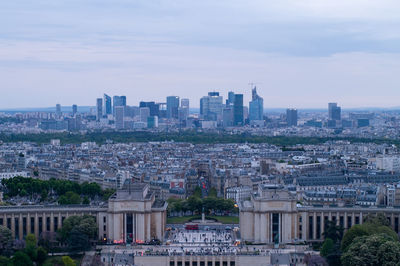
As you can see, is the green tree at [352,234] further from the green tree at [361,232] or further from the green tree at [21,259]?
the green tree at [21,259]

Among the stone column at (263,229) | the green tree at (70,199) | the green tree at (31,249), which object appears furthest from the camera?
the green tree at (70,199)

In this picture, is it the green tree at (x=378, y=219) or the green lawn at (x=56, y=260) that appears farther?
the green tree at (x=378, y=219)

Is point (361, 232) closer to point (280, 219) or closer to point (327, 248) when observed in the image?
point (327, 248)

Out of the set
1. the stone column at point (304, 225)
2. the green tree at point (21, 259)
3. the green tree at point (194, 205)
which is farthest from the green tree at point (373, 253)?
the green tree at point (194, 205)

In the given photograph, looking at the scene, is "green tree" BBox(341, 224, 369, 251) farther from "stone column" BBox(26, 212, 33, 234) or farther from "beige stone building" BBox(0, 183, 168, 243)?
"stone column" BBox(26, 212, 33, 234)

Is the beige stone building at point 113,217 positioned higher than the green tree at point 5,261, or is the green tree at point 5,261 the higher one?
the beige stone building at point 113,217

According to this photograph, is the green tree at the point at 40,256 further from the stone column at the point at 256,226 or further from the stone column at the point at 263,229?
the stone column at the point at 263,229

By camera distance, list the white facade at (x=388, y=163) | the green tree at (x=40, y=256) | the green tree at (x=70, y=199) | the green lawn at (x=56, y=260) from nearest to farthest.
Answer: the green lawn at (x=56, y=260)
the green tree at (x=40, y=256)
the green tree at (x=70, y=199)
the white facade at (x=388, y=163)

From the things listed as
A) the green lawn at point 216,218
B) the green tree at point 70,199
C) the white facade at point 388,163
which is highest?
the white facade at point 388,163

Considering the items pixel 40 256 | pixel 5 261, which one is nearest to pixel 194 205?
pixel 40 256
